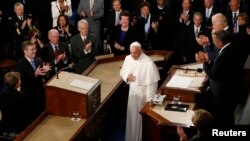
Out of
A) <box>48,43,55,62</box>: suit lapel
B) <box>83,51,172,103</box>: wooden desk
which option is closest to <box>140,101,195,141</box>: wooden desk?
<box>83,51,172,103</box>: wooden desk

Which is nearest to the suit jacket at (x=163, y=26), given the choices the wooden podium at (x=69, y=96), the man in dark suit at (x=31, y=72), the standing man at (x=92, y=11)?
the standing man at (x=92, y=11)

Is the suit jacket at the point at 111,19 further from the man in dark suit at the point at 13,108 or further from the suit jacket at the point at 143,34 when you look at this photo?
the man in dark suit at the point at 13,108

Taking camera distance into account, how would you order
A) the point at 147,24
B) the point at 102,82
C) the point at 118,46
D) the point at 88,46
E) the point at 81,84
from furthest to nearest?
the point at 147,24, the point at 118,46, the point at 88,46, the point at 102,82, the point at 81,84

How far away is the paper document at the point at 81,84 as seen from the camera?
25.2 ft

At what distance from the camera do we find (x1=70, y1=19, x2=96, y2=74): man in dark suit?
398 inches

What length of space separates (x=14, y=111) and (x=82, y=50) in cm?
311

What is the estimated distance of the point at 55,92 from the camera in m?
7.59

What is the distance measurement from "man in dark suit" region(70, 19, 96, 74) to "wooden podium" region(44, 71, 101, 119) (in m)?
2.24

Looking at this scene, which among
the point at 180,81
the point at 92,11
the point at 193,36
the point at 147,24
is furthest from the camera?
the point at 92,11

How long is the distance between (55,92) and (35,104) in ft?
5.06

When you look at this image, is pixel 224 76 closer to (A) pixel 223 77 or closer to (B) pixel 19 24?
(A) pixel 223 77

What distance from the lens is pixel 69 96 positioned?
7.56m

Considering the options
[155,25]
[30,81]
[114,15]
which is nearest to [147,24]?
[155,25]

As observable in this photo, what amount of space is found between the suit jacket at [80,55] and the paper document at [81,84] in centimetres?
231
